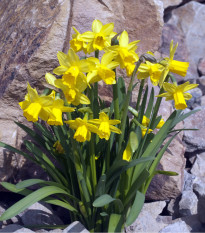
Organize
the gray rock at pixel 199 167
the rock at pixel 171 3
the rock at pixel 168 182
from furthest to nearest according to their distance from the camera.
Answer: the rock at pixel 171 3, the gray rock at pixel 199 167, the rock at pixel 168 182

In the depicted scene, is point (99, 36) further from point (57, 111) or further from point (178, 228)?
point (178, 228)

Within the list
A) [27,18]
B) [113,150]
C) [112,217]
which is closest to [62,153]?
[113,150]

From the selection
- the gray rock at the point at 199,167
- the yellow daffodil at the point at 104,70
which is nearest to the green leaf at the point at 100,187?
the yellow daffodil at the point at 104,70

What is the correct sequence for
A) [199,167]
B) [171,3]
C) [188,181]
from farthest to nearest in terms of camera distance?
[171,3] < [199,167] < [188,181]

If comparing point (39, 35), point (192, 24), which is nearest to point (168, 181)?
point (39, 35)

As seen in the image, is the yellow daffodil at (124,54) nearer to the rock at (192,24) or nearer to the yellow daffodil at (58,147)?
the yellow daffodil at (58,147)

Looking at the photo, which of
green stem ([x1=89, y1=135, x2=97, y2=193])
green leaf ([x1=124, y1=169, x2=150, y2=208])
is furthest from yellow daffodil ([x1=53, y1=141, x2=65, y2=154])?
green leaf ([x1=124, y1=169, x2=150, y2=208])
